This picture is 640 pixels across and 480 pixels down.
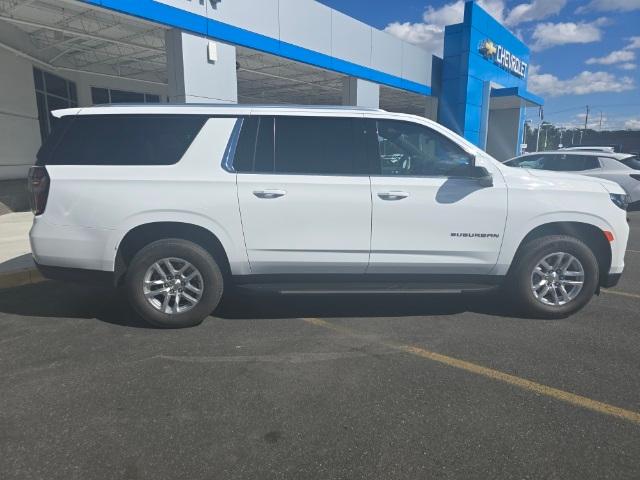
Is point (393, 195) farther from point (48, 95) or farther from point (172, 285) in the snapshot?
point (48, 95)

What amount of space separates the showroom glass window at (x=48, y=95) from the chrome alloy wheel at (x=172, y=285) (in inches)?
483

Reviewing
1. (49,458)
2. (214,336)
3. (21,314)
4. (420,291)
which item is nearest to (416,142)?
(420,291)

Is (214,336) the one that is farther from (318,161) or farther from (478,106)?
(478,106)

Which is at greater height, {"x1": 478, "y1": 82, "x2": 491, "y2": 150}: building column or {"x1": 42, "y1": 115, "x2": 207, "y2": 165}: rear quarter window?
{"x1": 478, "y1": 82, "x2": 491, "y2": 150}: building column

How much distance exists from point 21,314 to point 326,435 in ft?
12.4

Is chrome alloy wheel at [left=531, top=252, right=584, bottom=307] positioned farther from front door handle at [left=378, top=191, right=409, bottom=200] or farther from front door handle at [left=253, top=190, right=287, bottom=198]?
front door handle at [left=253, top=190, right=287, bottom=198]

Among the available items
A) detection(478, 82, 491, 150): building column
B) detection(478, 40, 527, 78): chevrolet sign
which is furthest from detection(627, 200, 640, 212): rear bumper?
detection(478, 40, 527, 78): chevrolet sign

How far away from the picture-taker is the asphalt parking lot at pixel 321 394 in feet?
8.11

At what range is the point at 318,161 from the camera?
14.1ft

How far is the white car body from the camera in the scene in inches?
162

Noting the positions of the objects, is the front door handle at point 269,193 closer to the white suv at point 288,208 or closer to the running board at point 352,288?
the white suv at point 288,208

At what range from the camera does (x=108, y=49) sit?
15609 millimetres

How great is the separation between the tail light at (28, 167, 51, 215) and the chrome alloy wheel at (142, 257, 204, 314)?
3.68ft

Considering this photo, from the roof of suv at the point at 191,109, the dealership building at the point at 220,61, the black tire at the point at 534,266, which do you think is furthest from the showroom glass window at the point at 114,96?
the black tire at the point at 534,266
